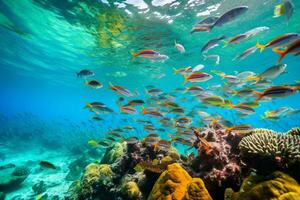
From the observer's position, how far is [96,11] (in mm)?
15305

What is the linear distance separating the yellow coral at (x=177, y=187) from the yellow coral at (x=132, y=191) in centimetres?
120

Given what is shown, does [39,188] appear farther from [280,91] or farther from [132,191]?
[280,91]

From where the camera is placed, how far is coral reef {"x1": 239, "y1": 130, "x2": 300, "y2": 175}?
3193 millimetres

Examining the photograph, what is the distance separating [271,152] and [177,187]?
176 cm

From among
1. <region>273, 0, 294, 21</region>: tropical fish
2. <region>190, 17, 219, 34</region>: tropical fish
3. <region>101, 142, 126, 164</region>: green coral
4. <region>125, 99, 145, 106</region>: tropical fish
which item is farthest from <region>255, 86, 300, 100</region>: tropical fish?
<region>101, 142, 126, 164</region>: green coral

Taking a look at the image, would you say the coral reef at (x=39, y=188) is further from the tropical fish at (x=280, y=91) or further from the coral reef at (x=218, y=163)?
the tropical fish at (x=280, y=91)

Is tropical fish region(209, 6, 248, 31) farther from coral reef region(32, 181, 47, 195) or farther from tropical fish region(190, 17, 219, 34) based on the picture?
coral reef region(32, 181, 47, 195)

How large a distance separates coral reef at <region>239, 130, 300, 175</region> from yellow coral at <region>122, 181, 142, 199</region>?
2766 millimetres

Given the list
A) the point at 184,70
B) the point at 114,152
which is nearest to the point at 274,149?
the point at 184,70

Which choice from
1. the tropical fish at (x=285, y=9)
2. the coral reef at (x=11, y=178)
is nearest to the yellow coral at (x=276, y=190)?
the tropical fish at (x=285, y=9)

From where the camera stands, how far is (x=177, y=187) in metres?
3.55

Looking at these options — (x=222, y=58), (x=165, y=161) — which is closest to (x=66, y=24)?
(x=165, y=161)

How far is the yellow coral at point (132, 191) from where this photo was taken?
4849 millimetres

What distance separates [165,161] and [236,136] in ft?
6.70
